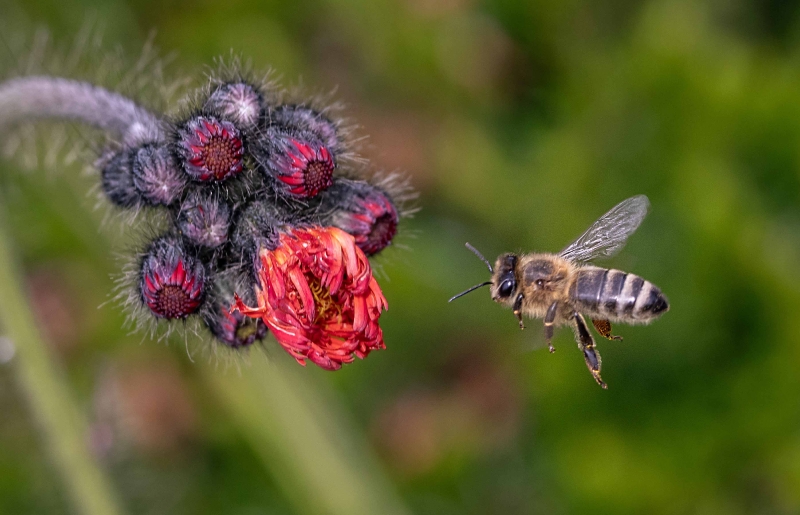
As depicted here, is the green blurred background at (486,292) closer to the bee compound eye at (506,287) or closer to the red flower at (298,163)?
the bee compound eye at (506,287)

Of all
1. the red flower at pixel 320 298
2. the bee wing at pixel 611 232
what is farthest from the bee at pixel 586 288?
the red flower at pixel 320 298

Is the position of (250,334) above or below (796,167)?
above

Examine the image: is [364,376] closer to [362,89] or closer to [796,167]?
[362,89]

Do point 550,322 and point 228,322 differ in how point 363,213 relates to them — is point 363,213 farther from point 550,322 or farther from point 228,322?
point 550,322

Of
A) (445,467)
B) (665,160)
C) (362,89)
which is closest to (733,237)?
(665,160)

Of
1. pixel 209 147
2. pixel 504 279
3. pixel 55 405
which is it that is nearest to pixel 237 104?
pixel 209 147

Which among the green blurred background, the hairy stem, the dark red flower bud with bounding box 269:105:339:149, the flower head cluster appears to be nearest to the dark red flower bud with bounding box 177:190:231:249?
the flower head cluster

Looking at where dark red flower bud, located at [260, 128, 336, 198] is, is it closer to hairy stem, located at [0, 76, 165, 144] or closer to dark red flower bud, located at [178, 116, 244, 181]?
dark red flower bud, located at [178, 116, 244, 181]
